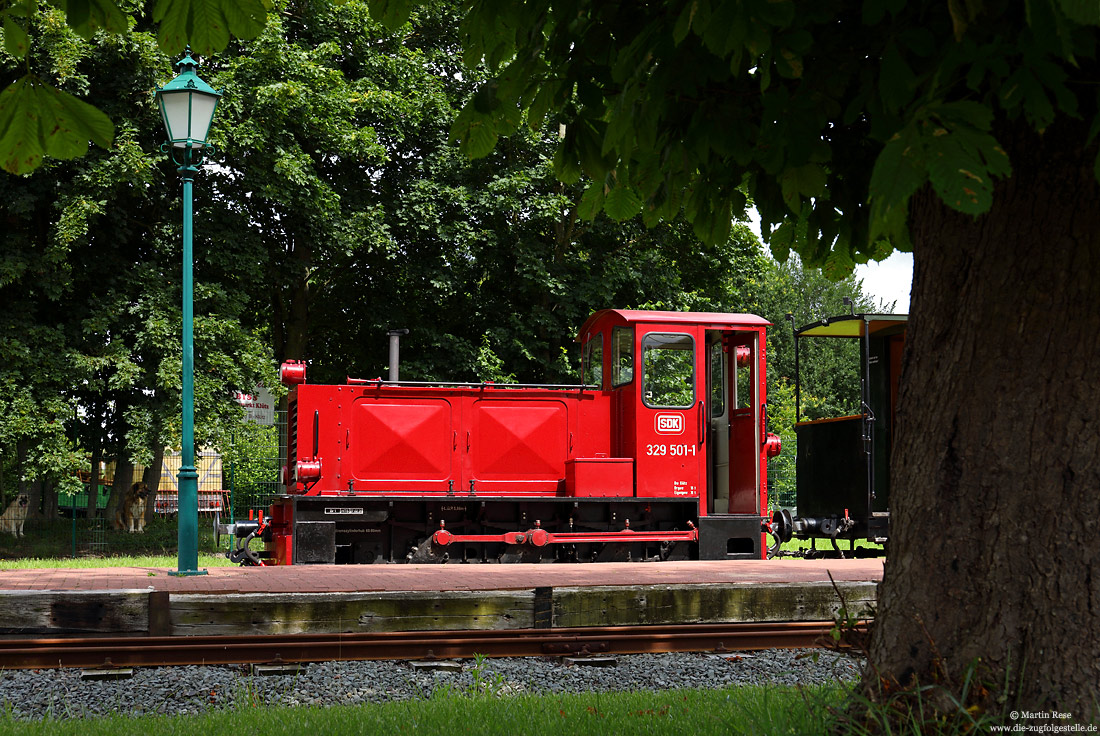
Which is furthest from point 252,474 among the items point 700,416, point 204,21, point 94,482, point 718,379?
point 204,21

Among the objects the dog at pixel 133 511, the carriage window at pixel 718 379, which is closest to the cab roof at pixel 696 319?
the carriage window at pixel 718 379

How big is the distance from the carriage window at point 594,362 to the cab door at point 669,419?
0.99 meters

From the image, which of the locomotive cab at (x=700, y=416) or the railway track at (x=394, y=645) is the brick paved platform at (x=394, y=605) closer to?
the railway track at (x=394, y=645)

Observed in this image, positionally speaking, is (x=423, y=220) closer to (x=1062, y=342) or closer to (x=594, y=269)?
(x=594, y=269)

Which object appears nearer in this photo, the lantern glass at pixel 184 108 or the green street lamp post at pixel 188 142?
the green street lamp post at pixel 188 142

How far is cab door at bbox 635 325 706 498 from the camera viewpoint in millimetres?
12508

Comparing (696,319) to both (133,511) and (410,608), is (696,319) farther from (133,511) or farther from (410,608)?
(133,511)

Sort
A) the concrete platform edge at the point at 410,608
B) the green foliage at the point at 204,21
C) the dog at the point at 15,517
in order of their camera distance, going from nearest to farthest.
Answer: the green foliage at the point at 204,21
the concrete platform edge at the point at 410,608
the dog at the point at 15,517

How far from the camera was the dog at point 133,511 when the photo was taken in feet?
66.8

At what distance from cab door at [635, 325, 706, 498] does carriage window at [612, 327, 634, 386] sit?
0.78 ft

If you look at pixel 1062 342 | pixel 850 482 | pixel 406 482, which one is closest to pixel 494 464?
pixel 406 482

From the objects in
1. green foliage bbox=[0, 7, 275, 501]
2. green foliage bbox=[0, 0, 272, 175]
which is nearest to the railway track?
green foliage bbox=[0, 0, 272, 175]

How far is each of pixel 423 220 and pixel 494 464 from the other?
8359mm

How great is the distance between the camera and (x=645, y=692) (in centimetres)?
503
